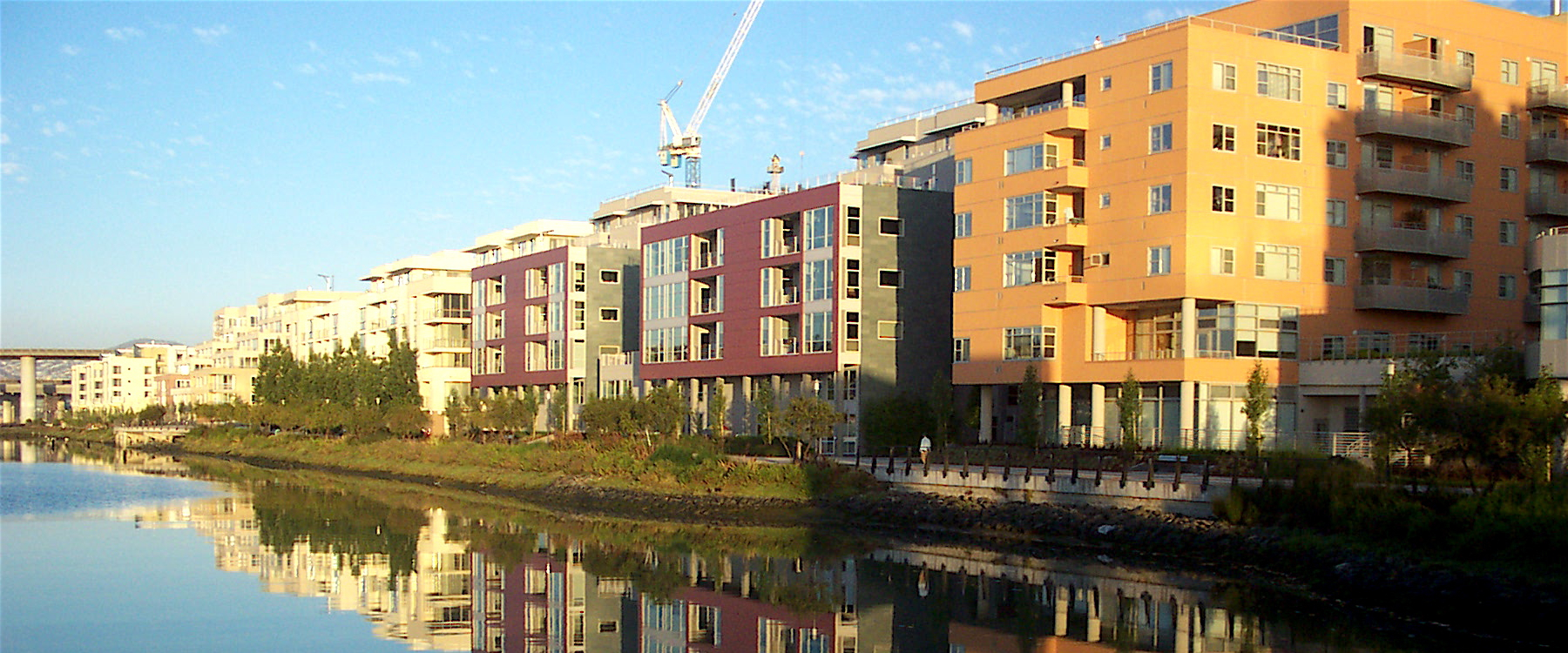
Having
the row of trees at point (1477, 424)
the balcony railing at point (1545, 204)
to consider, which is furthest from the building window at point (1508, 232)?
the row of trees at point (1477, 424)

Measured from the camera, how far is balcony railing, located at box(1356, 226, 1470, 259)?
6969 cm

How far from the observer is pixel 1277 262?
6744 centimetres

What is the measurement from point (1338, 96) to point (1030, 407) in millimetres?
20397

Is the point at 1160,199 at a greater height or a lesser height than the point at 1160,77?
lesser

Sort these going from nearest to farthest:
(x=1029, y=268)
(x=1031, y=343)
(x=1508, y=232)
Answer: (x=1031, y=343), (x=1029, y=268), (x=1508, y=232)

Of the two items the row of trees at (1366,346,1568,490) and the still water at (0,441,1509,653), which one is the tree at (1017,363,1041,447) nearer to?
the still water at (0,441,1509,653)

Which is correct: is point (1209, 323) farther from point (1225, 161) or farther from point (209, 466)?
point (209, 466)

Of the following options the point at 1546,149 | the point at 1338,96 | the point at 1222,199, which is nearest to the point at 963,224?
the point at 1222,199

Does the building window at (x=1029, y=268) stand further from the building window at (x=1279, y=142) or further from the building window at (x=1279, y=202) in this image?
the building window at (x=1279, y=142)

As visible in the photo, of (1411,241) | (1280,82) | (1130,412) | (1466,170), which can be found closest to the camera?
(1130,412)

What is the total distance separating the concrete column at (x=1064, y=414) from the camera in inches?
2808

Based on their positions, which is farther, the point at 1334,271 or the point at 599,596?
the point at 1334,271

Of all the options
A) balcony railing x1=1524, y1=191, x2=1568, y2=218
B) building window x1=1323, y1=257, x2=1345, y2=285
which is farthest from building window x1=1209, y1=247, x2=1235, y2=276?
balcony railing x1=1524, y1=191, x2=1568, y2=218

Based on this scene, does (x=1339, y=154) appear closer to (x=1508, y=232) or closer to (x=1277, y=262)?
(x=1277, y=262)
